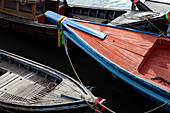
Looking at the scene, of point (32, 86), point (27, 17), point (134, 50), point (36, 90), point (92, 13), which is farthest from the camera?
point (92, 13)

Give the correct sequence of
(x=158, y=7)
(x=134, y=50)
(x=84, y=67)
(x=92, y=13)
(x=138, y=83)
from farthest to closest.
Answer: (x=92, y=13) < (x=158, y=7) < (x=84, y=67) < (x=134, y=50) < (x=138, y=83)

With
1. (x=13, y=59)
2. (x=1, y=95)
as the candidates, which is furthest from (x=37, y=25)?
(x=1, y=95)

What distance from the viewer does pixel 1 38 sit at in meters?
14.6

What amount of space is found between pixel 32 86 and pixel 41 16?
7.18 m

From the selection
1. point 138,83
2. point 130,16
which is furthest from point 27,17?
point 138,83

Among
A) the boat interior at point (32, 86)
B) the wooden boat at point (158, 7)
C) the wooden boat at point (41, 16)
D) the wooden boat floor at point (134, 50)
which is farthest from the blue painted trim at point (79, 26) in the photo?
the wooden boat at point (158, 7)

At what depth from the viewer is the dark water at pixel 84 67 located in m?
9.33

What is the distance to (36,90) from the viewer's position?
24.4 ft

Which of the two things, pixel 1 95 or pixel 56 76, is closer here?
pixel 1 95

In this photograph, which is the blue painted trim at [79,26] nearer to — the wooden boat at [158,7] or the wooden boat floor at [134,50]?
the wooden boat floor at [134,50]

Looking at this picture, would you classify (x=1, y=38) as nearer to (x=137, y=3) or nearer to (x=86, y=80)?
(x=86, y=80)

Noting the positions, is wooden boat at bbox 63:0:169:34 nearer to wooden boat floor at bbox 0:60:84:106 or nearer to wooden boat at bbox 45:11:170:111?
wooden boat at bbox 45:11:170:111

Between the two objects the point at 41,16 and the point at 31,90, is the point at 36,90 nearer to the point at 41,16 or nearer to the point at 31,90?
the point at 31,90

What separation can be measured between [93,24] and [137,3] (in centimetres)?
552
